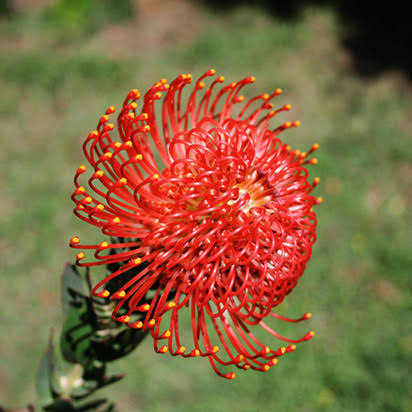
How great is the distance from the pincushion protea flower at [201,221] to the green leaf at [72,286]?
0.11 meters

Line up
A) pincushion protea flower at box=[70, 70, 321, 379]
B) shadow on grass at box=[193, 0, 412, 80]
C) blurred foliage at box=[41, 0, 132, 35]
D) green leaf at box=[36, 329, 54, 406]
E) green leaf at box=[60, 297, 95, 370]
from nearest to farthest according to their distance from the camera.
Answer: pincushion protea flower at box=[70, 70, 321, 379]
green leaf at box=[60, 297, 95, 370]
green leaf at box=[36, 329, 54, 406]
shadow on grass at box=[193, 0, 412, 80]
blurred foliage at box=[41, 0, 132, 35]

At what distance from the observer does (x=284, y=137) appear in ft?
16.6

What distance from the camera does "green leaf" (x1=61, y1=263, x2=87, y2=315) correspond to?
1.65 meters

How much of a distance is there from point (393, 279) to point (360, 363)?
88cm

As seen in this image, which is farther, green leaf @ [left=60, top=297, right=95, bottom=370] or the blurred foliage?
the blurred foliage

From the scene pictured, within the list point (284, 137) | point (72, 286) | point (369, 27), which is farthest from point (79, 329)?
point (369, 27)

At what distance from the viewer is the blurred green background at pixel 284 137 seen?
364cm

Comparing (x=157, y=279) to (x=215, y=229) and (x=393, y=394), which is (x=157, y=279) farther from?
(x=393, y=394)

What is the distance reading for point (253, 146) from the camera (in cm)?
158

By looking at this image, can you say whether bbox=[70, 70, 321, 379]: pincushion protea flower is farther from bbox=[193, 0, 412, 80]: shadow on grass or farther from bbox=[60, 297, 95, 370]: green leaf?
bbox=[193, 0, 412, 80]: shadow on grass

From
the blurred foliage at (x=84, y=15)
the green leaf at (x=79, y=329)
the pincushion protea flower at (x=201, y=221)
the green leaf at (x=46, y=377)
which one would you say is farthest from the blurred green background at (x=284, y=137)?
the pincushion protea flower at (x=201, y=221)

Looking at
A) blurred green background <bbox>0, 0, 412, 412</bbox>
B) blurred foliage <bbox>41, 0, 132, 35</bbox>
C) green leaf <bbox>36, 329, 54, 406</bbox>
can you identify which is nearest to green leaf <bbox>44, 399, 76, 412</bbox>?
green leaf <bbox>36, 329, 54, 406</bbox>

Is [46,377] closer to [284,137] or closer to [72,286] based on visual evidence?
[72,286]

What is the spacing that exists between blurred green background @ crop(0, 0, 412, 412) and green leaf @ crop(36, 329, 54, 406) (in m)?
0.83
